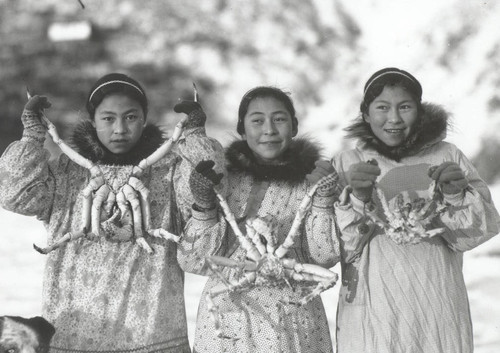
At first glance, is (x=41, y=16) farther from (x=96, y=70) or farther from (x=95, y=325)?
(x=95, y=325)

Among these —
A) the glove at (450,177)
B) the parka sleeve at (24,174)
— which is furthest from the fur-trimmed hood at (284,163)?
the parka sleeve at (24,174)

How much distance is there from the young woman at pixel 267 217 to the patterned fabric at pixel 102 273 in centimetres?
12

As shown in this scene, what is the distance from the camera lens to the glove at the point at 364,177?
1993 millimetres

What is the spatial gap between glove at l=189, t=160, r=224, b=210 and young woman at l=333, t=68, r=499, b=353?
15.5 inches

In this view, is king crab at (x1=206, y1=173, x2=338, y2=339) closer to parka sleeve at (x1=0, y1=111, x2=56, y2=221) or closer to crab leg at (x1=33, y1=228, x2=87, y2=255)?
crab leg at (x1=33, y1=228, x2=87, y2=255)

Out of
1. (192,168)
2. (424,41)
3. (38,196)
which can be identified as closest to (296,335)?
(192,168)

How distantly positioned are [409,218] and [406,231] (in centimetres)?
4

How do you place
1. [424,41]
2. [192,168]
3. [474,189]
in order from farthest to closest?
1. [424,41]
2. [192,168]
3. [474,189]

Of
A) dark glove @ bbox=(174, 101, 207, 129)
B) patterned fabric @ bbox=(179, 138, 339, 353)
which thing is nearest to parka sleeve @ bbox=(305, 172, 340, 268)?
patterned fabric @ bbox=(179, 138, 339, 353)

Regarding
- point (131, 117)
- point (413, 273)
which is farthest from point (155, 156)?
point (413, 273)

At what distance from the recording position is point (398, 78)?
7.30ft

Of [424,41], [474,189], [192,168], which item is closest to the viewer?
[474,189]

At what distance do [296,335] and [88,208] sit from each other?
811 millimetres

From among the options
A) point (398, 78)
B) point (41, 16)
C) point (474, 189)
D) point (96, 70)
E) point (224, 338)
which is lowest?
point (224, 338)
